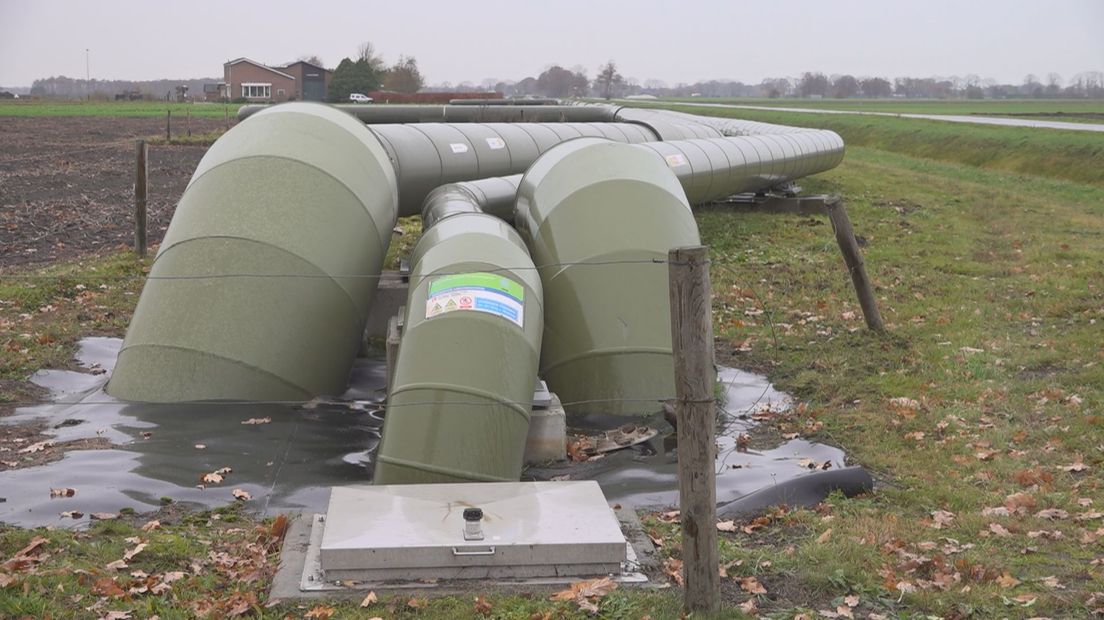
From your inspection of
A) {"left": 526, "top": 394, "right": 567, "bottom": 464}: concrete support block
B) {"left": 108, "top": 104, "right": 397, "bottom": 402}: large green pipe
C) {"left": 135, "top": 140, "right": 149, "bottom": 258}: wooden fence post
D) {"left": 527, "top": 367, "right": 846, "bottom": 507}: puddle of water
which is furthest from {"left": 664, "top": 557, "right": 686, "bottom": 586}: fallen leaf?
{"left": 135, "top": 140, "right": 149, "bottom": 258}: wooden fence post

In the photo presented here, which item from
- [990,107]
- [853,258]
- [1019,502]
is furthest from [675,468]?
[990,107]

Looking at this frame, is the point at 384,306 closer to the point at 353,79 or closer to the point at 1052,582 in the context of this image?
the point at 1052,582

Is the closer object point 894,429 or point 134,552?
point 134,552

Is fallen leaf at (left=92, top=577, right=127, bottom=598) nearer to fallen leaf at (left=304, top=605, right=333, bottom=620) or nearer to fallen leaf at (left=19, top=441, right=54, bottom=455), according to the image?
fallen leaf at (left=304, top=605, right=333, bottom=620)

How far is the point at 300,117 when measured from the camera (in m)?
13.3

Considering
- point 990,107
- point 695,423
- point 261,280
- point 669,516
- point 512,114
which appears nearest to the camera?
point 695,423

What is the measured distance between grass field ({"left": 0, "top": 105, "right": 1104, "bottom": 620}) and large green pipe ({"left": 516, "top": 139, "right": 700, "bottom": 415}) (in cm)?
147

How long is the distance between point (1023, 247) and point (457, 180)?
1048 cm

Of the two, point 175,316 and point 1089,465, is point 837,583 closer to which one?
point 1089,465

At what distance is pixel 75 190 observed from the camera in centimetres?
2959

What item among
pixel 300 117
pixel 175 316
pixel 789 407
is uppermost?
pixel 300 117

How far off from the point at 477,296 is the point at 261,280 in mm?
2673

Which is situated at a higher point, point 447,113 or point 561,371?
point 447,113

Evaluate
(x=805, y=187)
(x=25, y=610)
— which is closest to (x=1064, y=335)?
(x=25, y=610)
